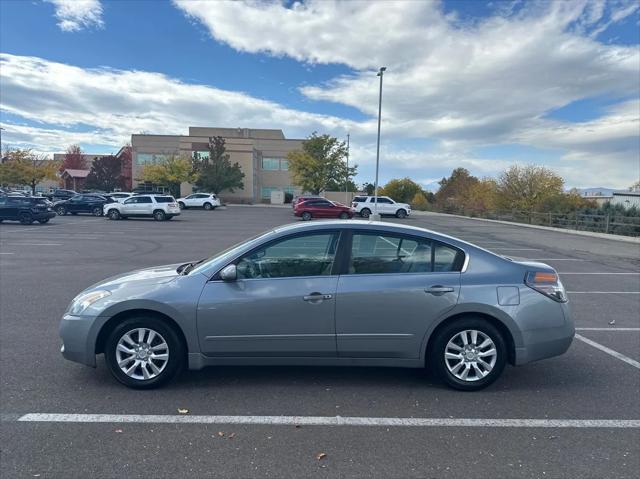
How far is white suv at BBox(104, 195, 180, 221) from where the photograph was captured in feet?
95.7

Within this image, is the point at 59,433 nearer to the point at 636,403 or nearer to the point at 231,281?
the point at 231,281

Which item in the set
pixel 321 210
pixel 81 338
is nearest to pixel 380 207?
pixel 321 210

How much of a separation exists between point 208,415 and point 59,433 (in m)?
1.07

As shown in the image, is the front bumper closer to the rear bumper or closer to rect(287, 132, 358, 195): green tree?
the rear bumper

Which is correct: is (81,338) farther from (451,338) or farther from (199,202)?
(199,202)

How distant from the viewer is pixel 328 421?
3586mm

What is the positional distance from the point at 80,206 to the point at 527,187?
35481mm

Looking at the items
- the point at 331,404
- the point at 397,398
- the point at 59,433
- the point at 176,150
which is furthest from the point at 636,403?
the point at 176,150

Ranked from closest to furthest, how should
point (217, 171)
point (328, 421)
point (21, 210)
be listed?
point (328, 421) < point (21, 210) < point (217, 171)

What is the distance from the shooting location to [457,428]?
350 centimetres

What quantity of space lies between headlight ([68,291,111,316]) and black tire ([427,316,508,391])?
3044 mm

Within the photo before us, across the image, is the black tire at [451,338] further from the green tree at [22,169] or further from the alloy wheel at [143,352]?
the green tree at [22,169]

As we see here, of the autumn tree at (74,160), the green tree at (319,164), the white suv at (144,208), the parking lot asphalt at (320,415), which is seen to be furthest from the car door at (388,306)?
the autumn tree at (74,160)

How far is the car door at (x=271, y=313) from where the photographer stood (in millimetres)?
3979
